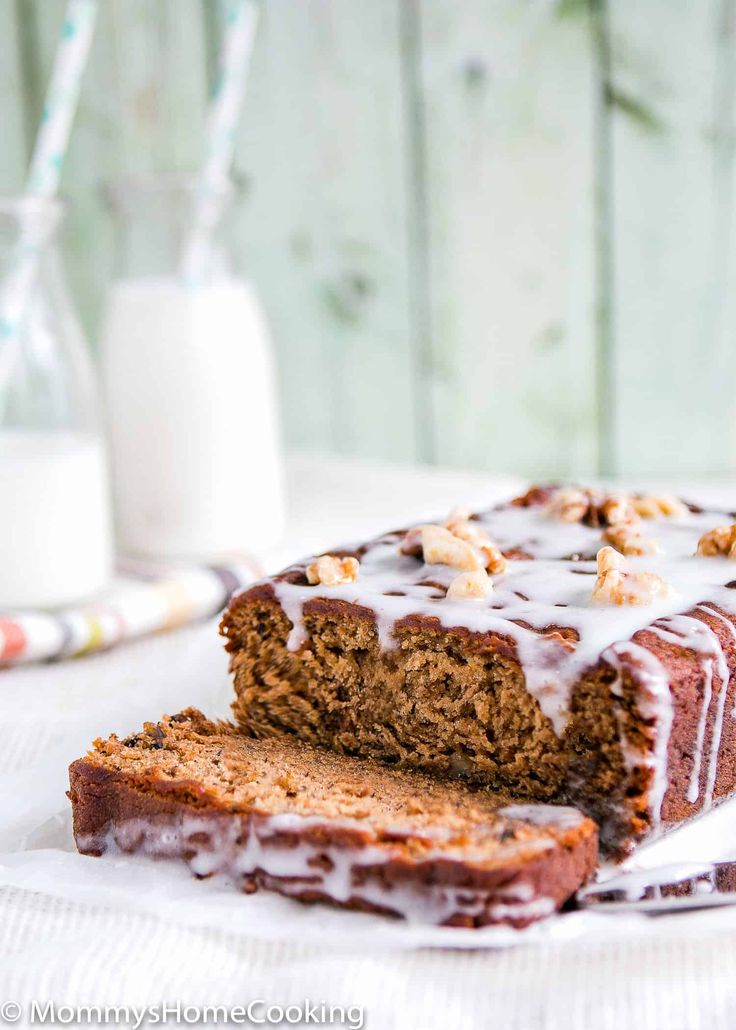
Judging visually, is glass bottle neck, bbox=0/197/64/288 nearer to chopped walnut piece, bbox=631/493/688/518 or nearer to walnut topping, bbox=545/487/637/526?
walnut topping, bbox=545/487/637/526

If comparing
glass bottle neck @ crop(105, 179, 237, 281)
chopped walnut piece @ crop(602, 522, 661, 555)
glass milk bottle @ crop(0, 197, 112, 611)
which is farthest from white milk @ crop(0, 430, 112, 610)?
chopped walnut piece @ crop(602, 522, 661, 555)

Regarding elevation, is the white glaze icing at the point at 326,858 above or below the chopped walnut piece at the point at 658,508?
below

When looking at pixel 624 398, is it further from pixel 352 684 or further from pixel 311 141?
pixel 352 684

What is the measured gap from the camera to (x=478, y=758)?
213 cm

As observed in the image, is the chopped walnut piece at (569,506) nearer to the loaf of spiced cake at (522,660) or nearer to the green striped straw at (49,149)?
the loaf of spiced cake at (522,660)

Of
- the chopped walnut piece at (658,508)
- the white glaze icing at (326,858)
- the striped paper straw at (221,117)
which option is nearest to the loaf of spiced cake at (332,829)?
the white glaze icing at (326,858)

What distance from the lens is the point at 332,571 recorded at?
2295 mm

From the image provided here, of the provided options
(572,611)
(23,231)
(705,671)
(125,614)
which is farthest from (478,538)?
(23,231)

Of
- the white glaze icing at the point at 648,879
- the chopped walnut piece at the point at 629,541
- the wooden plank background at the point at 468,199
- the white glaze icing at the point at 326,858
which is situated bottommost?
the white glaze icing at the point at 648,879

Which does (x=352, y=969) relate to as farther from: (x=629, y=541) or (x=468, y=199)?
(x=468, y=199)

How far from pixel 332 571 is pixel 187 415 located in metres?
1.40

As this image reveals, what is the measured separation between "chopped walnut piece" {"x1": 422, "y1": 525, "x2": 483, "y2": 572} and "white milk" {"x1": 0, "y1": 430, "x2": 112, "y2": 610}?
124cm

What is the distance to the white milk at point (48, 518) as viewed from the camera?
326 cm

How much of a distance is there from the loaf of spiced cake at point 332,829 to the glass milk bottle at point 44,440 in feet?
3.71
